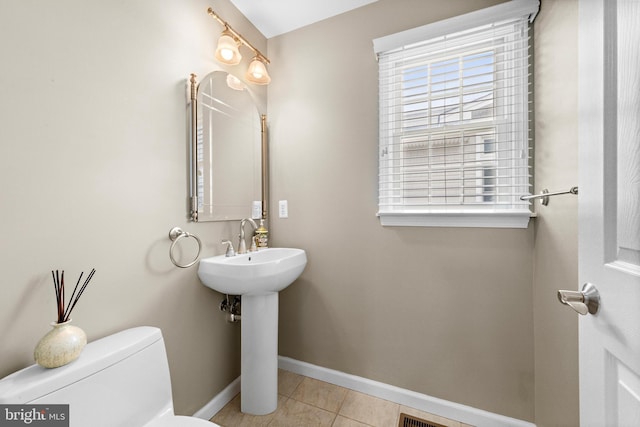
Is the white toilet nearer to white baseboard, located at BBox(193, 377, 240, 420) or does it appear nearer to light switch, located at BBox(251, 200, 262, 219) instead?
white baseboard, located at BBox(193, 377, 240, 420)

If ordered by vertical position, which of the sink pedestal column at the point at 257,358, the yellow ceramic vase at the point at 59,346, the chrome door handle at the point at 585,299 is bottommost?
the sink pedestal column at the point at 257,358

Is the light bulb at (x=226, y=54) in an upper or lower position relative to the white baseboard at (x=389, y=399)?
upper

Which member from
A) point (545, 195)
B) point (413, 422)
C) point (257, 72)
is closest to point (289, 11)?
point (257, 72)

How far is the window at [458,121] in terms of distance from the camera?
1.32m

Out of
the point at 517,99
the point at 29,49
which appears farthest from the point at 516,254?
the point at 29,49

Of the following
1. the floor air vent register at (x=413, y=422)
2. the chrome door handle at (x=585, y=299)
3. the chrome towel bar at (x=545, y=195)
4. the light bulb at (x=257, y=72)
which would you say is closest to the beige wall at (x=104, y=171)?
the light bulb at (x=257, y=72)

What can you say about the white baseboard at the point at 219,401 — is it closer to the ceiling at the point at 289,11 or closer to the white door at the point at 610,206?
the white door at the point at 610,206

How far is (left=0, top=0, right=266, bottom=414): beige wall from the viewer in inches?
31.6

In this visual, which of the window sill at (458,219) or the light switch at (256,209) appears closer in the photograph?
the window sill at (458,219)

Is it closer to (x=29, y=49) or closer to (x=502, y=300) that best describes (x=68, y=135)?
(x=29, y=49)

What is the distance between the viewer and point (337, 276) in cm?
172

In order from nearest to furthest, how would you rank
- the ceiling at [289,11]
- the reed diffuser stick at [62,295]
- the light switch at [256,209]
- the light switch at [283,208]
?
1. the reed diffuser stick at [62,295]
2. the ceiling at [289,11]
3. the light switch at [256,209]
4. the light switch at [283,208]

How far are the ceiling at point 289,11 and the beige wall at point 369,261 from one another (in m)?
0.05

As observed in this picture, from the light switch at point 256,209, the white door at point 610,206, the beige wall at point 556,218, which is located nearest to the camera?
the white door at point 610,206
